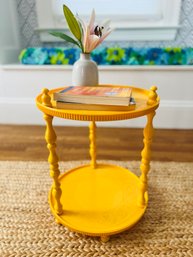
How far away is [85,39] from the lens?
693 mm

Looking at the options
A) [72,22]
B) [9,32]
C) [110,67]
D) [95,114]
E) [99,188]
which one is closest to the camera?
[95,114]

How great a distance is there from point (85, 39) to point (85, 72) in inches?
3.9

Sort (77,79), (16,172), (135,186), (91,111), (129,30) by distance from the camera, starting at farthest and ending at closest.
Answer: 1. (129,30)
2. (16,172)
3. (135,186)
4. (77,79)
5. (91,111)

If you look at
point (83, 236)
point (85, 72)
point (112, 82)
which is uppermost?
point (85, 72)

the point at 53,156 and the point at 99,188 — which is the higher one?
the point at 53,156

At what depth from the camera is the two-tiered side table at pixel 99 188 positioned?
60 centimetres

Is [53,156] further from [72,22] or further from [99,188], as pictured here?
[72,22]

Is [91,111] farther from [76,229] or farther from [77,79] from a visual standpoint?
[76,229]

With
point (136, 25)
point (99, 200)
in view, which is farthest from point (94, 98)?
point (136, 25)

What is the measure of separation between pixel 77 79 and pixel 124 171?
16.8 inches

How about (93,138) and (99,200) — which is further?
(93,138)

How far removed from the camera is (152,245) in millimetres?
685

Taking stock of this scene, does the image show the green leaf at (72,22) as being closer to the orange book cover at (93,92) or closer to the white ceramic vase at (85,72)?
the white ceramic vase at (85,72)


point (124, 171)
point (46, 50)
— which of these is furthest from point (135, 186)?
point (46, 50)
